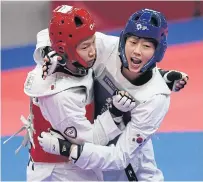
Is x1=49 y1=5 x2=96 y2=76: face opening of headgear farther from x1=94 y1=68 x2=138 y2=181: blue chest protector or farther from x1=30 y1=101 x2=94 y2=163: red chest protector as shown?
x1=30 y1=101 x2=94 y2=163: red chest protector

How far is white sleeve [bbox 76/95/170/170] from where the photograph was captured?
4086 mm

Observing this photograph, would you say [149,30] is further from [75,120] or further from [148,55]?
[75,120]

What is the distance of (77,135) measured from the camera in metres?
4.11

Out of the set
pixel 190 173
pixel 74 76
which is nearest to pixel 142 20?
pixel 74 76

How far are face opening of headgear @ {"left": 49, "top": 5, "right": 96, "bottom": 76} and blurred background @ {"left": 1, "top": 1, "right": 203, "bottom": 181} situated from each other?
258 cm

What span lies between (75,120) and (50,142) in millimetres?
261

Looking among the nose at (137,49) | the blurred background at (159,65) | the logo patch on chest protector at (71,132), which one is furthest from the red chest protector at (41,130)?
the blurred background at (159,65)

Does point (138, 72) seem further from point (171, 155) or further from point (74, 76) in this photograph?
point (171, 155)

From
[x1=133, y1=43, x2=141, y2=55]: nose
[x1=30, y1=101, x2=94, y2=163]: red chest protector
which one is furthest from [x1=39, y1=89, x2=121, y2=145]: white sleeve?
[x1=133, y1=43, x2=141, y2=55]: nose

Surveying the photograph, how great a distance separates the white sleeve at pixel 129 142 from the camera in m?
4.09

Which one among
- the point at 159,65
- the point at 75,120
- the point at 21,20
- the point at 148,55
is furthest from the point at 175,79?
the point at 21,20

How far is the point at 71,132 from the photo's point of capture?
13.5 feet

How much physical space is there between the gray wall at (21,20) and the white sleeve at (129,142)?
6931 millimetres

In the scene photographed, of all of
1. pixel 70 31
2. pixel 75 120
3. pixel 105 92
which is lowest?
pixel 75 120
